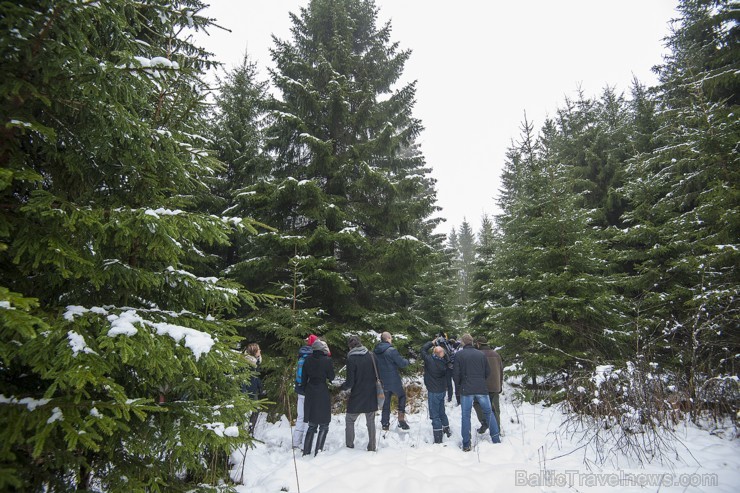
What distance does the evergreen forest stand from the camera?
2801 mm

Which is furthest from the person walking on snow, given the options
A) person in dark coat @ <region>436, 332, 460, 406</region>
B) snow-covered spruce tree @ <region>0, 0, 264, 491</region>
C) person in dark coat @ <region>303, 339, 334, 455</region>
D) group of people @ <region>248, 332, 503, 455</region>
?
person in dark coat @ <region>436, 332, 460, 406</region>

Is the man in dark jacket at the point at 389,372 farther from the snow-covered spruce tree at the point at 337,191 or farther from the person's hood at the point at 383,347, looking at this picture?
the snow-covered spruce tree at the point at 337,191

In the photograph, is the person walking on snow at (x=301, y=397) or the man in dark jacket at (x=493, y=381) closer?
the person walking on snow at (x=301, y=397)

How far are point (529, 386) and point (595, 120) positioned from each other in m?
16.4

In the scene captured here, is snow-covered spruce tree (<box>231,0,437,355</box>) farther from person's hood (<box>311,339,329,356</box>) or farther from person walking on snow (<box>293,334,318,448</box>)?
person's hood (<box>311,339,329,356</box>)

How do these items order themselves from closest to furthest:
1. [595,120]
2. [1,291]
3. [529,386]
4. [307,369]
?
1. [1,291]
2. [307,369]
3. [529,386]
4. [595,120]

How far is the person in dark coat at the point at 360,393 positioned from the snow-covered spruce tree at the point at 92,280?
11.2 feet

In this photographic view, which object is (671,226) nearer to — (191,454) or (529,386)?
(529,386)

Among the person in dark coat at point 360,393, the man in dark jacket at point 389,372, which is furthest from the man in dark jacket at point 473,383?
the person in dark coat at point 360,393

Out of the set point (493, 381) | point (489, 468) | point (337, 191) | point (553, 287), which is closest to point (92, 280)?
point (489, 468)

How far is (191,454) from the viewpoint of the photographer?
3.21 metres

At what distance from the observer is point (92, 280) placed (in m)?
3.02

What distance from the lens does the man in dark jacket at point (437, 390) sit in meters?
7.27

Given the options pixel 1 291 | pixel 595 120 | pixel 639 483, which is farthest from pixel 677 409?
pixel 595 120
